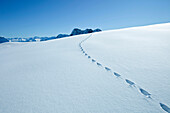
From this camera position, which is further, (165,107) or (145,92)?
(145,92)

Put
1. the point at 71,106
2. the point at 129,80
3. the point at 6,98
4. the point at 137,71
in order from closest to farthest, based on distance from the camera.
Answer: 1. the point at 71,106
2. the point at 6,98
3. the point at 129,80
4. the point at 137,71

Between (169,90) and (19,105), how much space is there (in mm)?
1791

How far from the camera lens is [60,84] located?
148cm

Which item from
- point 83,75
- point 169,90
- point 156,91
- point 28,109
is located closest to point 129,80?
point 156,91

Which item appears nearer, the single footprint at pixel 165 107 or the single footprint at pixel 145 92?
the single footprint at pixel 165 107

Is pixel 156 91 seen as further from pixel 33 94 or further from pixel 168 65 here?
pixel 33 94

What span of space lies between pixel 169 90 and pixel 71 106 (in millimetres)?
1182

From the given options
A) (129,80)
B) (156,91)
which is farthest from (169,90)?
(129,80)

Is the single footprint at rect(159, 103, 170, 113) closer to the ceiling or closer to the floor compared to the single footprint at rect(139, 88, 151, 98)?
closer to the floor

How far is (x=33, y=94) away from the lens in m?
1.28

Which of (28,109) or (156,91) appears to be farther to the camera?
(156,91)

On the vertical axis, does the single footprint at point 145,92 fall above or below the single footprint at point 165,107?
above

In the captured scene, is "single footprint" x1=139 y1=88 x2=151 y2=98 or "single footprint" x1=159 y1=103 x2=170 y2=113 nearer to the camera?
"single footprint" x1=159 y1=103 x2=170 y2=113

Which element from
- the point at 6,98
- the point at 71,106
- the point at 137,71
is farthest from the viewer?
the point at 137,71
